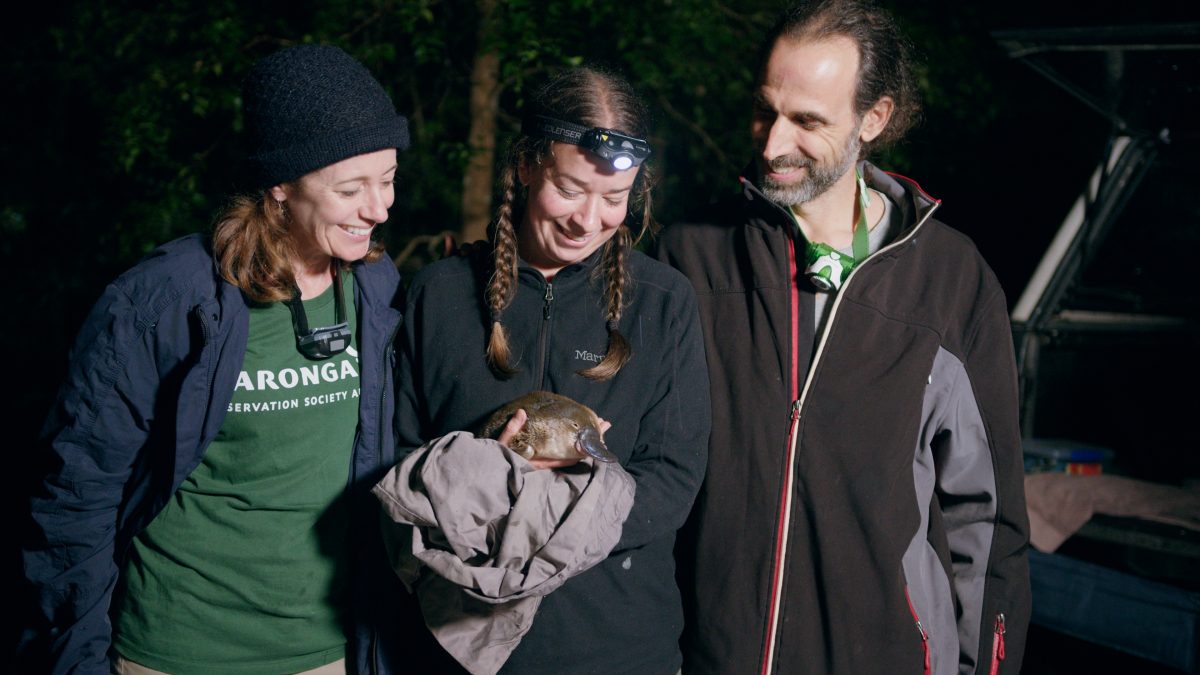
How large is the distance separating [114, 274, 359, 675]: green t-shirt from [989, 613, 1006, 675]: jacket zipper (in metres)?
1.77

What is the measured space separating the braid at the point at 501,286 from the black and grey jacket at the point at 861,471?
0.56 m

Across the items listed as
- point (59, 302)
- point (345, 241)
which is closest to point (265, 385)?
point (345, 241)

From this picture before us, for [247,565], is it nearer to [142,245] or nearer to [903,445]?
[903,445]

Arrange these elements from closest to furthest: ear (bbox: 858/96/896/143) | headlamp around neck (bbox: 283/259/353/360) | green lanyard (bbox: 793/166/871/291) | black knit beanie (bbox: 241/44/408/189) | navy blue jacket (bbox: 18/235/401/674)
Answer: navy blue jacket (bbox: 18/235/401/674) → black knit beanie (bbox: 241/44/408/189) → headlamp around neck (bbox: 283/259/353/360) → green lanyard (bbox: 793/166/871/291) → ear (bbox: 858/96/896/143)

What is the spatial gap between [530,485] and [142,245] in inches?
153

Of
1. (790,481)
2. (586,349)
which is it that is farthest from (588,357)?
(790,481)

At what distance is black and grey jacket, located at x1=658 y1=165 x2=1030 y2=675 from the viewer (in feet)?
7.25

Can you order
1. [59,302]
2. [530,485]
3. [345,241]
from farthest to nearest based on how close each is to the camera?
[59,302], [345,241], [530,485]

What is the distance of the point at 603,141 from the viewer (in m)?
2.08

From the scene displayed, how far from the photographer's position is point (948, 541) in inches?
95.5

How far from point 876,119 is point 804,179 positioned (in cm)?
37

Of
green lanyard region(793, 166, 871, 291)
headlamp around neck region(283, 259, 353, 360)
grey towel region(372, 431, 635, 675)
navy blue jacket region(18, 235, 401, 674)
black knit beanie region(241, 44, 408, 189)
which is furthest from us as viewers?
green lanyard region(793, 166, 871, 291)

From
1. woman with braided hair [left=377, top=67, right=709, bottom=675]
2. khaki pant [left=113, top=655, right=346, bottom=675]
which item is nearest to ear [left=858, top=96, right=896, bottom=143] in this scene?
woman with braided hair [left=377, top=67, right=709, bottom=675]

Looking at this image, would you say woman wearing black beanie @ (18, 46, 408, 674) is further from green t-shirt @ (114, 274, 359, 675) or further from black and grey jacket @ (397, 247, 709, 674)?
black and grey jacket @ (397, 247, 709, 674)
